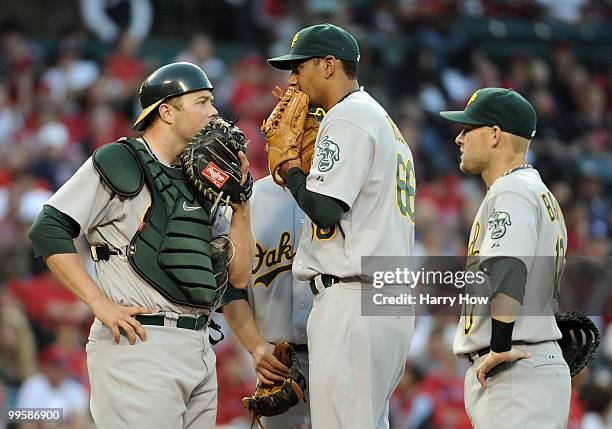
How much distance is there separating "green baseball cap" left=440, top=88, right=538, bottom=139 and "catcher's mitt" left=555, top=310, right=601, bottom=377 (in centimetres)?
80

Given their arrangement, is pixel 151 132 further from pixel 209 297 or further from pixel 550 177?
pixel 550 177

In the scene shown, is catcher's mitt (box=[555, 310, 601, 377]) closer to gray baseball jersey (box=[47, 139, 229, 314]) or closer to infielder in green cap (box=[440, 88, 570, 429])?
infielder in green cap (box=[440, 88, 570, 429])

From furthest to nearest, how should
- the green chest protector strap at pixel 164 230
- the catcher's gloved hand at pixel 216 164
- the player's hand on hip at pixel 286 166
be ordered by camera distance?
the player's hand on hip at pixel 286 166 → the catcher's gloved hand at pixel 216 164 → the green chest protector strap at pixel 164 230

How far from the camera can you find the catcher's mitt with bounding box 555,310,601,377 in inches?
173

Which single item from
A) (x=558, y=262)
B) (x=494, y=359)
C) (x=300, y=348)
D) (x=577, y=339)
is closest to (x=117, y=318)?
(x=300, y=348)

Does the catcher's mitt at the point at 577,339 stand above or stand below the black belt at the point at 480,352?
above

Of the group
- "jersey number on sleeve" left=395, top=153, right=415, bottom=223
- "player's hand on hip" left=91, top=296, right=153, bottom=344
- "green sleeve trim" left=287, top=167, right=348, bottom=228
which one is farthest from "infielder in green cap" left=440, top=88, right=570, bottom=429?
"player's hand on hip" left=91, top=296, right=153, bottom=344

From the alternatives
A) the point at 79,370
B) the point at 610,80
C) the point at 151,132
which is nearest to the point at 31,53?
the point at 79,370

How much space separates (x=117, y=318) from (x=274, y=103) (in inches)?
265

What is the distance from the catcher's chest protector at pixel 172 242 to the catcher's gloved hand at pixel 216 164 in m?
0.07

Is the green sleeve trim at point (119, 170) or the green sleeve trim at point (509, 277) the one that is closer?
the green sleeve trim at point (119, 170)

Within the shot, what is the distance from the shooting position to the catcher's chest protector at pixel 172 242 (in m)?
3.72

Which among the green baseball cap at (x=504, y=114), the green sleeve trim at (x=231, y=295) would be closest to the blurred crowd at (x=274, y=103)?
the green sleeve trim at (x=231, y=295)

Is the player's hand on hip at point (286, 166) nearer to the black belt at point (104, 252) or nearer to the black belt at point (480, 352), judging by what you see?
the black belt at point (104, 252)
